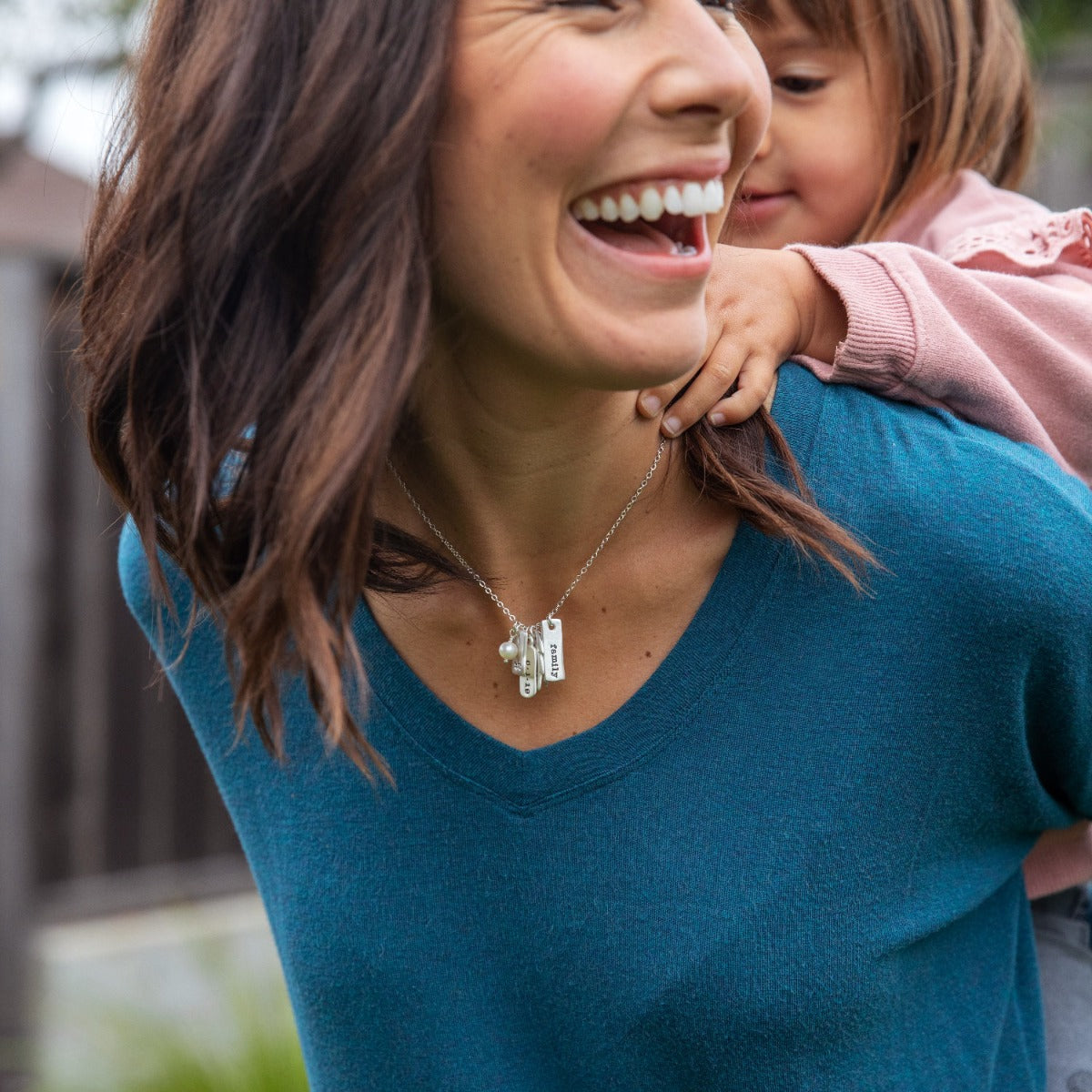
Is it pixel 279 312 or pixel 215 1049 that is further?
pixel 215 1049

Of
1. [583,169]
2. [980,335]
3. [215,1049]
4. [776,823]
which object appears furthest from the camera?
[215,1049]

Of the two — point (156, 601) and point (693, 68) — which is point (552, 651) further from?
point (693, 68)

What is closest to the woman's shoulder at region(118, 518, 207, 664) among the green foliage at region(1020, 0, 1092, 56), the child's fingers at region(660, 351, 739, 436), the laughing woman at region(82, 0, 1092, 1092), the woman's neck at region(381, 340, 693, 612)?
the laughing woman at region(82, 0, 1092, 1092)

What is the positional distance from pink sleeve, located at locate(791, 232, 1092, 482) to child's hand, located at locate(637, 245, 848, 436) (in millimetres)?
30

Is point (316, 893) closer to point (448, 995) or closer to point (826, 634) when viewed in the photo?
point (448, 995)

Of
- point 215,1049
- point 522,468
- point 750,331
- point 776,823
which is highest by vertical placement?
point 750,331

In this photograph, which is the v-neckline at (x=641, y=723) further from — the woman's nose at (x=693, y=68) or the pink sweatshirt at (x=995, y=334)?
the woman's nose at (x=693, y=68)

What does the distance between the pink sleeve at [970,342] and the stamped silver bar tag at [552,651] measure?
15.1 inches

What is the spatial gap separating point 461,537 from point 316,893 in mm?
411

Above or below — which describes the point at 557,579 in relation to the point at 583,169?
below

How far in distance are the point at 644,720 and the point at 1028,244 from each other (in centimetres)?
75

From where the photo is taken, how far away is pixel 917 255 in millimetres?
1588

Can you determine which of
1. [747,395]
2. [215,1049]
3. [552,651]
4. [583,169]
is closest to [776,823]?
[552,651]

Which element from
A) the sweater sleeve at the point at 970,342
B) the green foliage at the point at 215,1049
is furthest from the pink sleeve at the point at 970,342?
the green foliage at the point at 215,1049
